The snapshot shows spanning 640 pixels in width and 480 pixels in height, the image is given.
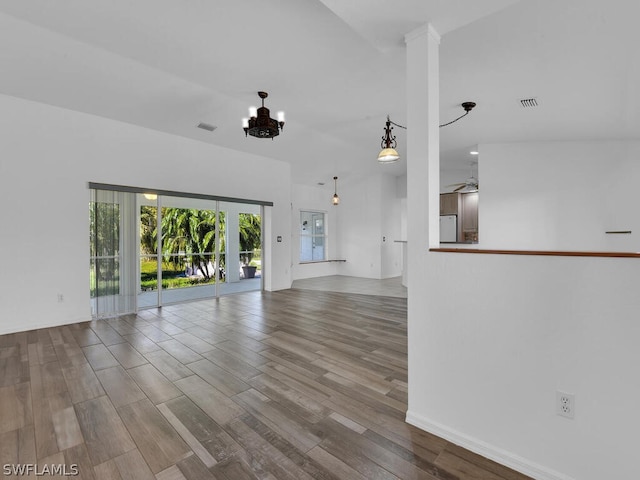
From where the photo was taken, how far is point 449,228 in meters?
8.16

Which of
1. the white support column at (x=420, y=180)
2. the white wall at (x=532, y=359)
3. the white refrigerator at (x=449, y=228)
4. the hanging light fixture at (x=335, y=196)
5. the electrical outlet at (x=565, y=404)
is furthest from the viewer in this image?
the hanging light fixture at (x=335, y=196)

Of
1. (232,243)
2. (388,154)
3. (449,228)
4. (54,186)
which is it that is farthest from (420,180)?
(449,228)

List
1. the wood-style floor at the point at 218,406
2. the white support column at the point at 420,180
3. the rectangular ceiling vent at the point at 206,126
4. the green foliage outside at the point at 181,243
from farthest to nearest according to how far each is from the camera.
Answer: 1. the green foliage outside at the point at 181,243
2. the rectangular ceiling vent at the point at 206,126
3. the white support column at the point at 420,180
4. the wood-style floor at the point at 218,406

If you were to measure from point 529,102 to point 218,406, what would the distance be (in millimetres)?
5374

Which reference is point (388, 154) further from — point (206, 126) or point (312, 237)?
point (312, 237)

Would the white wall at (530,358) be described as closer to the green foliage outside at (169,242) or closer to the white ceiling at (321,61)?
the white ceiling at (321,61)

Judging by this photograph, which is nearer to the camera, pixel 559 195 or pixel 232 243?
pixel 559 195

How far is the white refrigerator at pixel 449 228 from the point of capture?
8.02m

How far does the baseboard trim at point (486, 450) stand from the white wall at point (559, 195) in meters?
5.16

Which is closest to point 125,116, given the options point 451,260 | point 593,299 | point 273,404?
point 273,404

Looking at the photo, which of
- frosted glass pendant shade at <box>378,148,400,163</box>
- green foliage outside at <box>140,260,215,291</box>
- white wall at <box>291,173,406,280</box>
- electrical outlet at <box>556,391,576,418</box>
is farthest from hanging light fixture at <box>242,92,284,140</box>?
white wall at <box>291,173,406,280</box>

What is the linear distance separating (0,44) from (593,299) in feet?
18.5

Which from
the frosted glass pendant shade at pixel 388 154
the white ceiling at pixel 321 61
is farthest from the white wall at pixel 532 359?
the frosted glass pendant shade at pixel 388 154

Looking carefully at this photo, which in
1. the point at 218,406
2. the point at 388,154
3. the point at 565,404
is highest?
the point at 388,154
